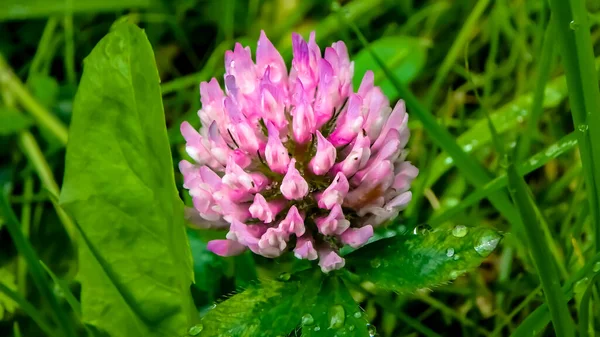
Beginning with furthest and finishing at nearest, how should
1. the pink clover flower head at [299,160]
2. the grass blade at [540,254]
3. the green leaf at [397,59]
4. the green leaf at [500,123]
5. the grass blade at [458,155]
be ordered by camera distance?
the green leaf at [397,59] < the green leaf at [500,123] < the grass blade at [458,155] < the pink clover flower head at [299,160] < the grass blade at [540,254]

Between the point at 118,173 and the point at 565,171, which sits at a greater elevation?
the point at 118,173

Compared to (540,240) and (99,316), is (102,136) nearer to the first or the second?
(99,316)

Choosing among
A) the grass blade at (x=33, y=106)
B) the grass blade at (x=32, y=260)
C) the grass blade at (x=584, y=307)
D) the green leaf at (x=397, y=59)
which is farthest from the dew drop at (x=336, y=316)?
the grass blade at (x=33, y=106)

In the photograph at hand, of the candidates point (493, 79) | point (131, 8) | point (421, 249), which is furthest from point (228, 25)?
point (421, 249)

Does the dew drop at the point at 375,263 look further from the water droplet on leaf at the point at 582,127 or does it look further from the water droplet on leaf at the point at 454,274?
the water droplet on leaf at the point at 582,127

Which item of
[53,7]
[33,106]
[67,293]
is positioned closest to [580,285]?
[67,293]

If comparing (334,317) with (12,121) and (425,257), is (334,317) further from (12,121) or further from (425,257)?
(12,121)
